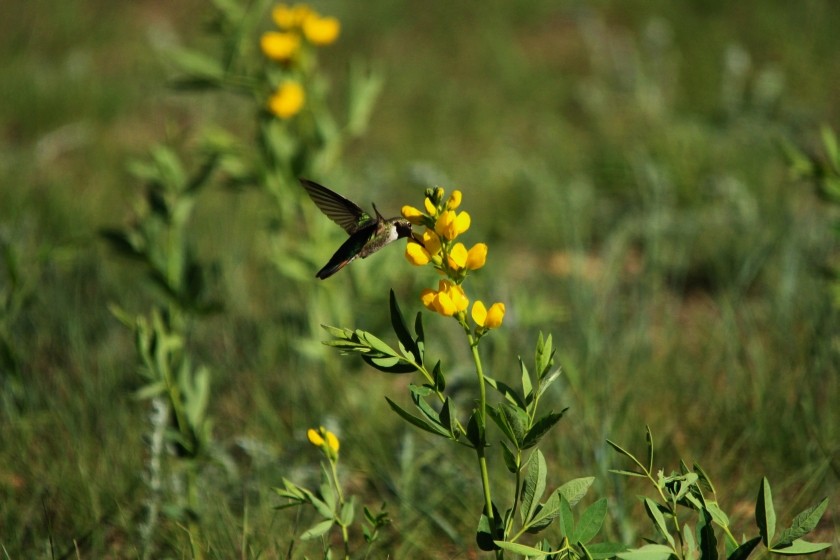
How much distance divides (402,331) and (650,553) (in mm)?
425

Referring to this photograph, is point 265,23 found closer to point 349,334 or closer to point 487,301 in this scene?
point 487,301

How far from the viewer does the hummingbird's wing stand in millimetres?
1143

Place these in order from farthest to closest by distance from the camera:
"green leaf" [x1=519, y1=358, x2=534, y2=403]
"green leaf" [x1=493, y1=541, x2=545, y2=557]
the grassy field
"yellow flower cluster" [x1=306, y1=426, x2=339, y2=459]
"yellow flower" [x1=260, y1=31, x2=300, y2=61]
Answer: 1. "yellow flower" [x1=260, y1=31, x2=300, y2=61]
2. the grassy field
3. "yellow flower cluster" [x1=306, y1=426, x2=339, y2=459]
4. "green leaf" [x1=519, y1=358, x2=534, y2=403]
5. "green leaf" [x1=493, y1=541, x2=545, y2=557]

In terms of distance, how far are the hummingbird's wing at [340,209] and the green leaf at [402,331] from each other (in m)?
0.13

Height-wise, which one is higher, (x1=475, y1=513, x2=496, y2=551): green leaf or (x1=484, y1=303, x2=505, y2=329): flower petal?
(x1=484, y1=303, x2=505, y2=329): flower petal

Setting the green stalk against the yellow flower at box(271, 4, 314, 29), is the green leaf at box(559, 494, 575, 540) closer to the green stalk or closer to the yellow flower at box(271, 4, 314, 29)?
the green stalk

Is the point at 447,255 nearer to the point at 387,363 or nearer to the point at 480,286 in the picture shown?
the point at 387,363

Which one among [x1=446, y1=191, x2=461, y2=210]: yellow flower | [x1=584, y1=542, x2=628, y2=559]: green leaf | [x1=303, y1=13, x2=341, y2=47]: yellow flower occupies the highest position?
[x1=446, y1=191, x2=461, y2=210]: yellow flower

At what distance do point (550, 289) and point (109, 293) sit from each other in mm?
1429

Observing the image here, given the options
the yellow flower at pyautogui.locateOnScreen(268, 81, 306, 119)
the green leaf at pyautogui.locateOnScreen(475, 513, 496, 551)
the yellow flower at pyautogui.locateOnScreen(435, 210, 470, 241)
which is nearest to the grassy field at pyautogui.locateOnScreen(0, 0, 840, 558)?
the yellow flower at pyautogui.locateOnScreen(268, 81, 306, 119)

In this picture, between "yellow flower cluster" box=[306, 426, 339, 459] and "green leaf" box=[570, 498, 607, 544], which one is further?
"yellow flower cluster" box=[306, 426, 339, 459]

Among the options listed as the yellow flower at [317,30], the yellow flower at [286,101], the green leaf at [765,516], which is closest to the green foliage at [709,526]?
the green leaf at [765,516]

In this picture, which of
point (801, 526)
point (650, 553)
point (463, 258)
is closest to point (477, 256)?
point (463, 258)

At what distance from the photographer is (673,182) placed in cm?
346
